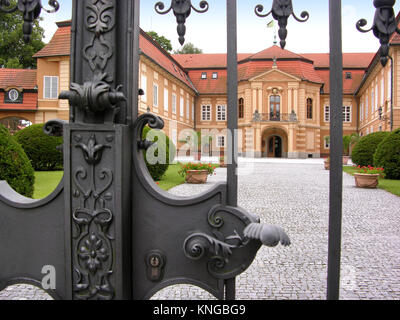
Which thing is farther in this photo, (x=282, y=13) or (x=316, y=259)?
(x=316, y=259)

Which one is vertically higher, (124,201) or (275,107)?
(275,107)

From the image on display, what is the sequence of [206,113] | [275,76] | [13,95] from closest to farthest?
[13,95]
[275,76]
[206,113]

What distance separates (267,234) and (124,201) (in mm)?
634

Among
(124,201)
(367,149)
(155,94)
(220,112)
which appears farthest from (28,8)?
(220,112)

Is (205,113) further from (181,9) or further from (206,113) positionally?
(181,9)

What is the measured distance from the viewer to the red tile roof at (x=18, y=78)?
21469 mm

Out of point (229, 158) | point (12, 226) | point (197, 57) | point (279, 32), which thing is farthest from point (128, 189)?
point (197, 57)

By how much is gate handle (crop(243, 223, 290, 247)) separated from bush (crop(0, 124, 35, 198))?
4447mm

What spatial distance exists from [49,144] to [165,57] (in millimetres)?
15919

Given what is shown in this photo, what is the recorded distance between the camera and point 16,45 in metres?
25.6

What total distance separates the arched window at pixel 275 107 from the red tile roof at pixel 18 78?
2140 centimetres

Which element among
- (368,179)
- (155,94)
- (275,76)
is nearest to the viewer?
(368,179)

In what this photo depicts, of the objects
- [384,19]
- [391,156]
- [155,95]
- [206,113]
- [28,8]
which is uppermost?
[206,113]

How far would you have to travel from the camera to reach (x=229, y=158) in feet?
4.83
